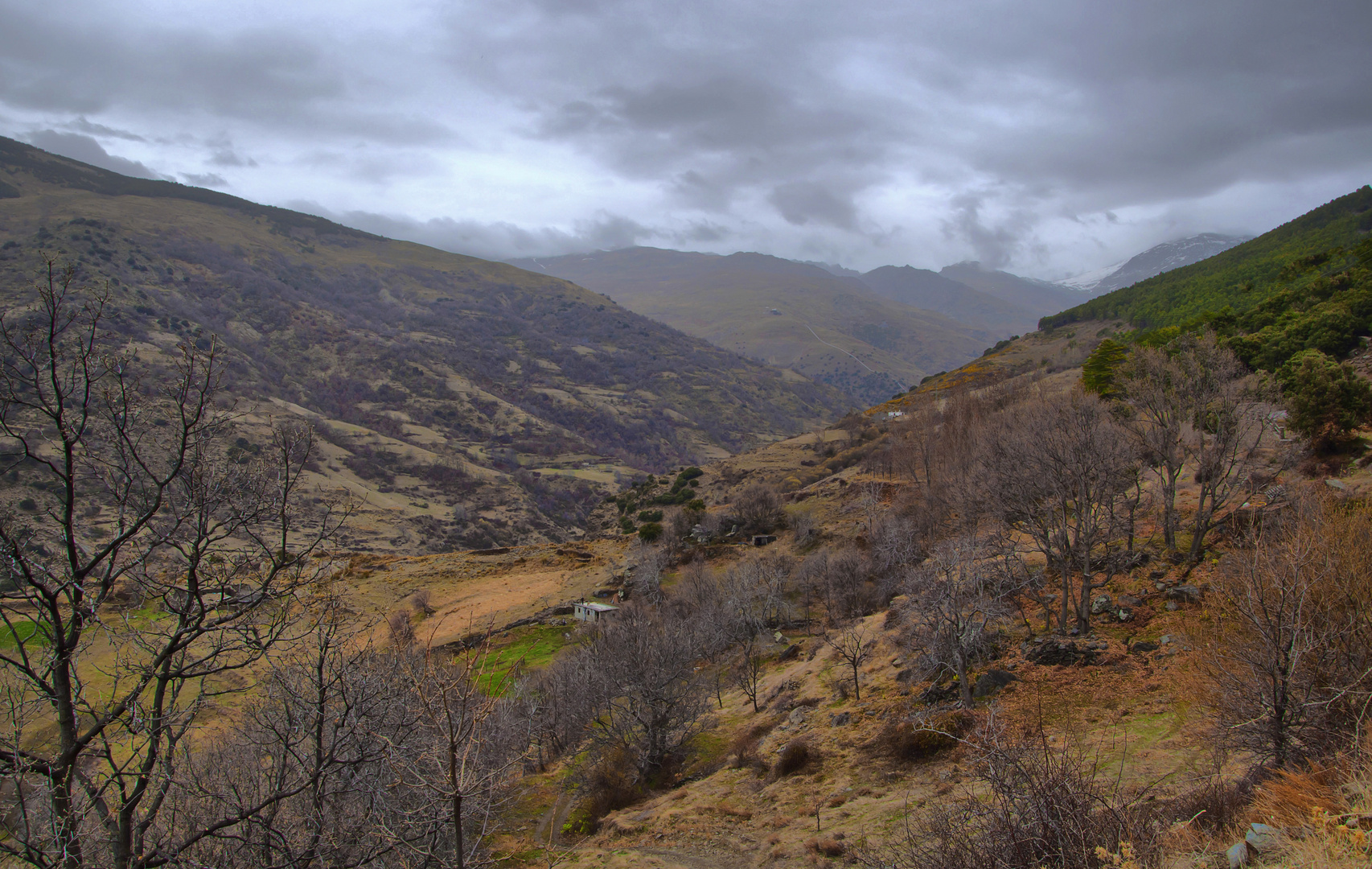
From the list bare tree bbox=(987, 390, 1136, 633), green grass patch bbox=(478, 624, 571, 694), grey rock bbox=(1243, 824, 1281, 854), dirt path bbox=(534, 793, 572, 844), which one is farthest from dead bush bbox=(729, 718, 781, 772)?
green grass patch bbox=(478, 624, 571, 694)

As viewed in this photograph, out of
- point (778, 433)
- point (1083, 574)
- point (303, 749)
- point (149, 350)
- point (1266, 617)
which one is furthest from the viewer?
point (778, 433)

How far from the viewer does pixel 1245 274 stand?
65.8 metres

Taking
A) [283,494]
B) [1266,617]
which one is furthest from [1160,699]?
[283,494]

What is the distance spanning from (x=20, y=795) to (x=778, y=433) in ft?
646

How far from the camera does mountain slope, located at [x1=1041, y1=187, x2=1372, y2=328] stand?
5956 cm

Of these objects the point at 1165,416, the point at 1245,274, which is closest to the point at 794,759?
the point at 1165,416

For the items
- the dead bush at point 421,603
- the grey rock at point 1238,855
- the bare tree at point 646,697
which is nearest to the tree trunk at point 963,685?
the bare tree at point 646,697

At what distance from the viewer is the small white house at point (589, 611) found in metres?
42.5

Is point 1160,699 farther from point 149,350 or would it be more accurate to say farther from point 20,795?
point 149,350

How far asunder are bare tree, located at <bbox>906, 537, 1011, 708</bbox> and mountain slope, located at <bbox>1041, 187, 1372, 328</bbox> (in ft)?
153

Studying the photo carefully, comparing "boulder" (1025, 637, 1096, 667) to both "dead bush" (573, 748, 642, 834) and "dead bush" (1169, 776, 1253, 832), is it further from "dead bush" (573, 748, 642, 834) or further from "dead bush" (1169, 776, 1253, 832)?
"dead bush" (573, 748, 642, 834)

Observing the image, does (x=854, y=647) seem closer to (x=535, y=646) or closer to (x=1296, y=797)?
(x=1296, y=797)

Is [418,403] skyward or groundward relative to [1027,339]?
groundward

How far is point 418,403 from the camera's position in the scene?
15238 centimetres
